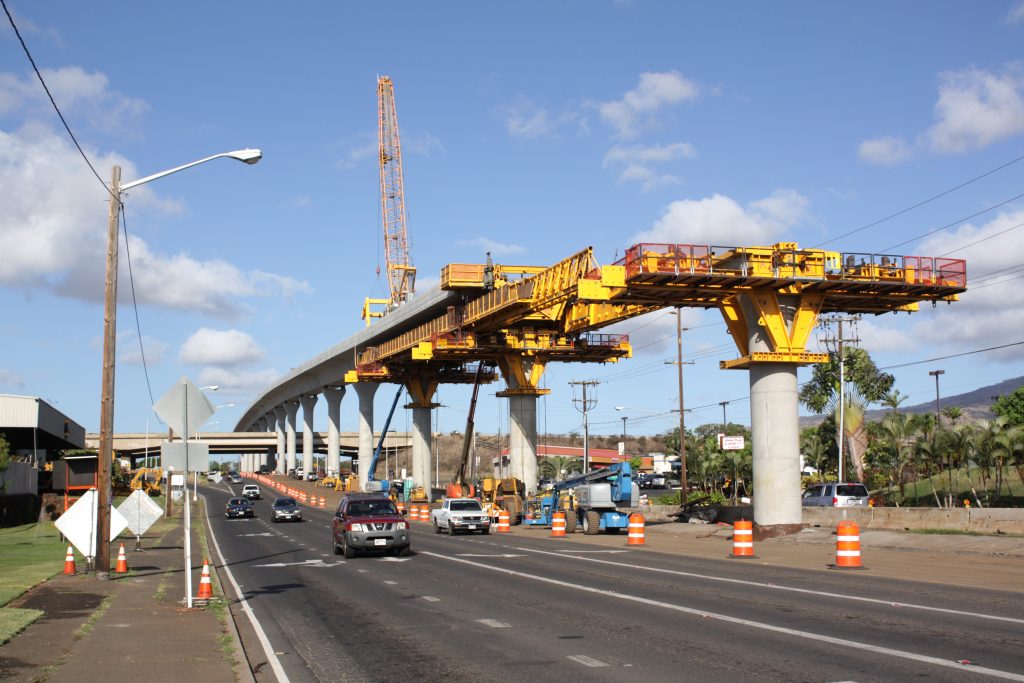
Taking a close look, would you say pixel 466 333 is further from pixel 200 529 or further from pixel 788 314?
pixel 788 314

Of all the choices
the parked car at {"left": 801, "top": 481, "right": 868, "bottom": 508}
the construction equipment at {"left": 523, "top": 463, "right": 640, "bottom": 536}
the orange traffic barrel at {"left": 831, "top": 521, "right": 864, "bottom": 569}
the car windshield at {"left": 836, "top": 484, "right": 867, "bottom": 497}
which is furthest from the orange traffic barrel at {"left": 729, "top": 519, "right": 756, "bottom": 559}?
the car windshield at {"left": 836, "top": 484, "right": 867, "bottom": 497}

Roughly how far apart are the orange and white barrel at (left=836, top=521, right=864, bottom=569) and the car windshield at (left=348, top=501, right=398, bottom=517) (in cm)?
1275

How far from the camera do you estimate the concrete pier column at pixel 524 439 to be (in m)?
62.8

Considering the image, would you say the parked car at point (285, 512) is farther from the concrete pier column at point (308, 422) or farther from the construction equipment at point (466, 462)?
the concrete pier column at point (308, 422)

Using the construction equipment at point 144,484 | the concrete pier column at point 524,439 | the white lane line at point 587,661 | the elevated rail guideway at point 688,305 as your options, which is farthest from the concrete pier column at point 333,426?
the white lane line at point 587,661

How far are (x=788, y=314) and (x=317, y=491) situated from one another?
241 ft

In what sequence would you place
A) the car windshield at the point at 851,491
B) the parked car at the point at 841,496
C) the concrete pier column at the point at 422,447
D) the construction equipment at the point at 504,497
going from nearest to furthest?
1. the parked car at the point at 841,496
2. the car windshield at the point at 851,491
3. the construction equipment at the point at 504,497
4. the concrete pier column at the point at 422,447

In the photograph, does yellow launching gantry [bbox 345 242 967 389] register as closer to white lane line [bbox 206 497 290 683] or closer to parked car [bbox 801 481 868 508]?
parked car [bbox 801 481 868 508]

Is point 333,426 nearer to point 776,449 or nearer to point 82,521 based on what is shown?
point 776,449

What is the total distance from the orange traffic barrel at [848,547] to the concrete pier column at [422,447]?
208 ft

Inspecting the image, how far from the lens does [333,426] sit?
114188 millimetres

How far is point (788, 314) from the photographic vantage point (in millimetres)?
36188

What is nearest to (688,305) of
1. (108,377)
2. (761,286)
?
(761,286)

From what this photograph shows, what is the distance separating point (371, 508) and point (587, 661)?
19.3 meters
